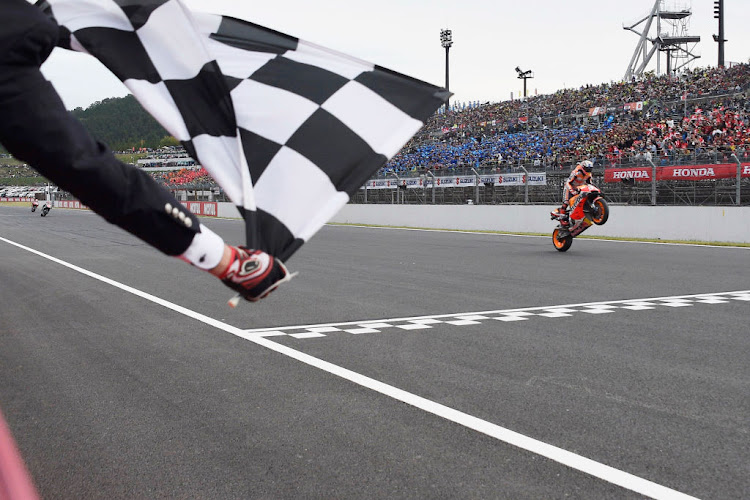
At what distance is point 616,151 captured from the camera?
2662 cm

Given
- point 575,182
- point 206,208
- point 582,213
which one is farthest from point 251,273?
point 206,208

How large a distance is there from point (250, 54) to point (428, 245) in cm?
1359

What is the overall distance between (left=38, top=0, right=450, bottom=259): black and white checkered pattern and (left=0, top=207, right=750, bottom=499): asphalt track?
1.10 meters

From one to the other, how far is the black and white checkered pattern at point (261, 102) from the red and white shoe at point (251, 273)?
13cm

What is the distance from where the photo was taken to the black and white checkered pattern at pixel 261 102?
7.22 feet

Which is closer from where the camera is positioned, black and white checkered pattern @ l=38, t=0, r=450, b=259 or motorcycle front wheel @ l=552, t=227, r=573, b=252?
black and white checkered pattern @ l=38, t=0, r=450, b=259

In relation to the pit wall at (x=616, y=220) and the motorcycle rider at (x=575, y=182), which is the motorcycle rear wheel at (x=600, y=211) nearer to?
the motorcycle rider at (x=575, y=182)

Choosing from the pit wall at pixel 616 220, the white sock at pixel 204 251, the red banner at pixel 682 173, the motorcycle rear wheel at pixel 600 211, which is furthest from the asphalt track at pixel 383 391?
the red banner at pixel 682 173

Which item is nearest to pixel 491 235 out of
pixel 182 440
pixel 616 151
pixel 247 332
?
pixel 616 151

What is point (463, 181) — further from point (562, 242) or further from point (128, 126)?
point (128, 126)

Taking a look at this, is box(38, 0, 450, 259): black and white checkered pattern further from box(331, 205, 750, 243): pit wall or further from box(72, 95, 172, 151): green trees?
box(72, 95, 172, 151): green trees

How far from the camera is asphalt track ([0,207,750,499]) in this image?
9.27 ft

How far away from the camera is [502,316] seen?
6566 millimetres

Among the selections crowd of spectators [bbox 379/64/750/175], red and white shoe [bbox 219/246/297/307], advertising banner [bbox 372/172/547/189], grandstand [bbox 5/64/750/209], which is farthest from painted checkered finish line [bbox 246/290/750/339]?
advertising banner [bbox 372/172/547/189]
